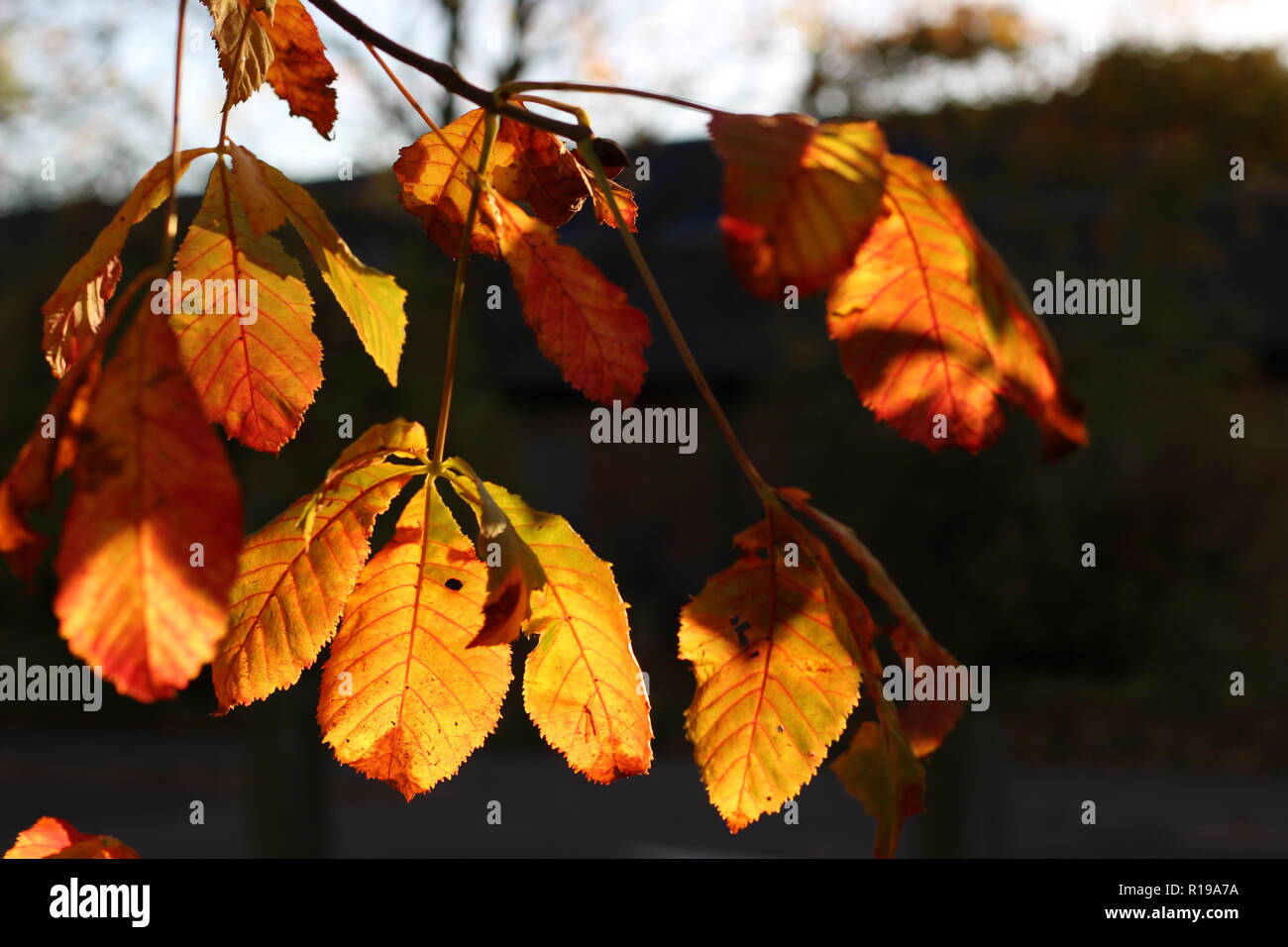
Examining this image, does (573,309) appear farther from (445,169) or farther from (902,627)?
(902,627)

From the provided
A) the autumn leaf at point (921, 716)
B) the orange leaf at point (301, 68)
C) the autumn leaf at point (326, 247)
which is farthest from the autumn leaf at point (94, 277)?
the autumn leaf at point (921, 716)

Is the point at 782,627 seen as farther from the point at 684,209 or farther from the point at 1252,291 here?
the point at 1252,291

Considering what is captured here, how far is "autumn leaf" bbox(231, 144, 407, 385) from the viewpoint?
84 centimetres

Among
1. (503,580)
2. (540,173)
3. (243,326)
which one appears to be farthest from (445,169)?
(503,580)

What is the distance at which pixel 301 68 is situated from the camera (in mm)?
957

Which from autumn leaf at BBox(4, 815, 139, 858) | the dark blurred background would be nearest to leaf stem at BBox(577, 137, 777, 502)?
autumn leaf at BBox(4, 815, 139, 858)

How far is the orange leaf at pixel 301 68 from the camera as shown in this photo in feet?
3.11

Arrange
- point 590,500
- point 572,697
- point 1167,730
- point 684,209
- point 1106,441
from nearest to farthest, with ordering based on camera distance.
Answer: point 572,697 < point 1106,441 < point 684,209 < point 1167,730 < point 590,500

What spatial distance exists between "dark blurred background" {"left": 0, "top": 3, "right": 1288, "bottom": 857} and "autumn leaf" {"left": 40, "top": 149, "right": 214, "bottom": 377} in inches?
153

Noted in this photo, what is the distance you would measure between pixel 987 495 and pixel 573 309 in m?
5.15

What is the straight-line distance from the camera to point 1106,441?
617 centimetres

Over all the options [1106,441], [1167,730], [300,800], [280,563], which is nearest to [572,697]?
[280,563]
